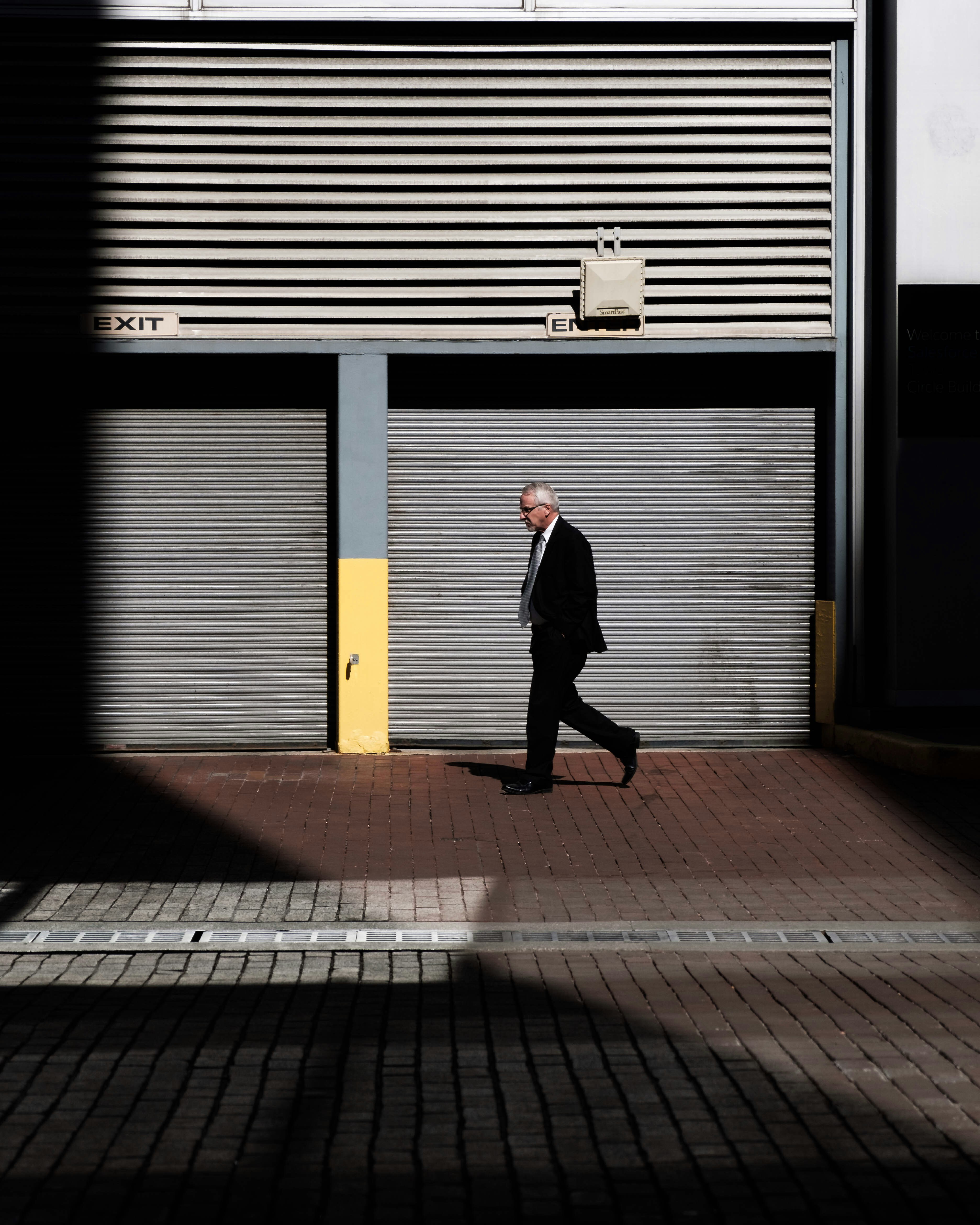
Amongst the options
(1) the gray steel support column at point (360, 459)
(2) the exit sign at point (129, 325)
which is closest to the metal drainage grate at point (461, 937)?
(1) the gray steel support column at point (360, 459)

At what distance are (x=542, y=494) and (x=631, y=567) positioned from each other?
2.47 meters

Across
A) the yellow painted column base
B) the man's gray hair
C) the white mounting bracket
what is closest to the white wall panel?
the white mounting bracket

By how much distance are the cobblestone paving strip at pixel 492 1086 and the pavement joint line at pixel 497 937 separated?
0.08 meters

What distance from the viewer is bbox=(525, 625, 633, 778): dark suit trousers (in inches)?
396

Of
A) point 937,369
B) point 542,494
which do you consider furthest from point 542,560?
point 937,369

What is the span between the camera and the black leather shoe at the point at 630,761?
34.1 feet

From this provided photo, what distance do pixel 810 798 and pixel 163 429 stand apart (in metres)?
5.75

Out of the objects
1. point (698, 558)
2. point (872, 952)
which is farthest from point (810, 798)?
point (872, 952)

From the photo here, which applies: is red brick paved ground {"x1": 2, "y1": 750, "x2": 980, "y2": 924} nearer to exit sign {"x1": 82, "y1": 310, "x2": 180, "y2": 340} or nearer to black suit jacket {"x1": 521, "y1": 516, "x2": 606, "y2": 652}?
black suit jacket {"x1": 521, "y1": 516, "x2": 606, "y2": 652}

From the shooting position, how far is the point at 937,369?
11.9 m

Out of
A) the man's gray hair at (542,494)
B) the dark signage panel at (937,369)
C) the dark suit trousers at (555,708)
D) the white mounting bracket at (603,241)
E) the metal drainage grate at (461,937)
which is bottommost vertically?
the metal drainage grate at (461,937)

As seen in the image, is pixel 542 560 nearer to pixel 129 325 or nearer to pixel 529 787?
pixel 529 787

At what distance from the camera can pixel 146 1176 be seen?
14.0ft

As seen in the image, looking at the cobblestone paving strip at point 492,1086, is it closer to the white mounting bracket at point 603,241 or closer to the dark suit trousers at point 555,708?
the dark suit trousers at point 555,708
